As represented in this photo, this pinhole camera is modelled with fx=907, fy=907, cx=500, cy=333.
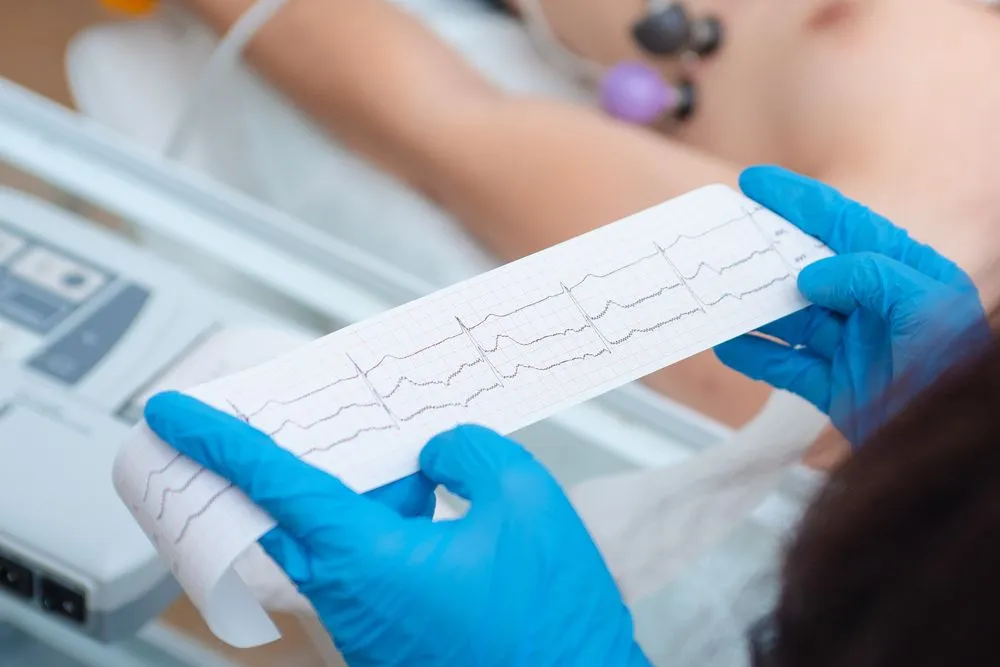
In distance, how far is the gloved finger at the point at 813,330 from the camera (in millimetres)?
683

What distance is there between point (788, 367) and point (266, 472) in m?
0.42

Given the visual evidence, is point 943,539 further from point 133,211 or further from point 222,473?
point 133,211

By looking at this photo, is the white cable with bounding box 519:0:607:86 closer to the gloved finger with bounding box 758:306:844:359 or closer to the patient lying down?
the patient lying down

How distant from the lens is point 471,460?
0.49 meters

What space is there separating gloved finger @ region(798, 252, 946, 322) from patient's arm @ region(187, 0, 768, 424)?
26 centimetres

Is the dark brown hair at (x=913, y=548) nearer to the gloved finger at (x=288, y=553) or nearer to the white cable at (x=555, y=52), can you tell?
the gloved finger at (x=288, y=553)

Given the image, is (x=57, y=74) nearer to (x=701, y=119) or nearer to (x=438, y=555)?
(x=701, y=119)

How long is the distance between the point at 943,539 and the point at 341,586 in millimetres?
290

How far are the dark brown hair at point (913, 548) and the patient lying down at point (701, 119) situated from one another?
542 millimetres

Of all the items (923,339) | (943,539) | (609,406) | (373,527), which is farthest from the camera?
(609,406)

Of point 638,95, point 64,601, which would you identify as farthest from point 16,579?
point 638,95

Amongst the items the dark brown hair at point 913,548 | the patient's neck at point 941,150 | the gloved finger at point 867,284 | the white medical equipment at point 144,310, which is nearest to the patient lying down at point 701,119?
the patient's neck at point 941,150

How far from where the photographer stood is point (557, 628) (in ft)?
1.65

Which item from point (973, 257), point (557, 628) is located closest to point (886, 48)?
point (973, 257)
